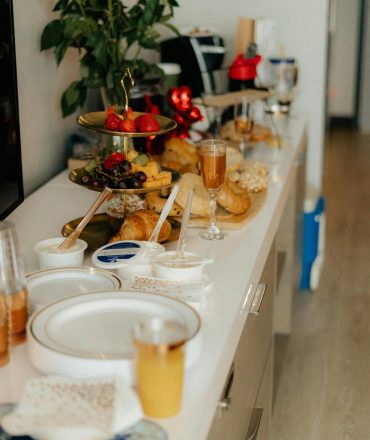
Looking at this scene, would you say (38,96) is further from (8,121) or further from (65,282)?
(65,282)

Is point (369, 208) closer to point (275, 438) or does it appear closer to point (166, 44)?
point (166, 44)

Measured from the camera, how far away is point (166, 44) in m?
2.86

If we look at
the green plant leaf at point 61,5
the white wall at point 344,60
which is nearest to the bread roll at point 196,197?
the green plant leaf at point 61,5

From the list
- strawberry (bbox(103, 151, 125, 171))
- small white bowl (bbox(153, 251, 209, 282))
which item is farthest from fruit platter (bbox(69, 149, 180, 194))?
small white bowl (bbox(153, 251, 209, 282))

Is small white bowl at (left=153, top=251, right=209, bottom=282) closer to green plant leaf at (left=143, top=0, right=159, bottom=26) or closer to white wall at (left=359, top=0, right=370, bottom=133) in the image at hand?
green plant leaf at (left=143, top=0, right=159, bottom=26)

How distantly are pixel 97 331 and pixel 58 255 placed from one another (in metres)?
0.35

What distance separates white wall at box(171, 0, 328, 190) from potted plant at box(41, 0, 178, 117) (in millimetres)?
1090

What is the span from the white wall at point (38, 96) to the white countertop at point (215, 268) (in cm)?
9

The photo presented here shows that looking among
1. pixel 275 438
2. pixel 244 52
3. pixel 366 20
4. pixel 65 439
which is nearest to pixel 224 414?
pixel 65 439

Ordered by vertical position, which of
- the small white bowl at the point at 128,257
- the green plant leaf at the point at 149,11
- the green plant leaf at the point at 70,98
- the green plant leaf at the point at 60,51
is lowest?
the small white bowl at the point at 128,257

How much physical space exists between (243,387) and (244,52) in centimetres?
191

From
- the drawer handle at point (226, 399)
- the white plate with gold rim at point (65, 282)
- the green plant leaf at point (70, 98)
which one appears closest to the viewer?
the drawer handle at point (226, 399)

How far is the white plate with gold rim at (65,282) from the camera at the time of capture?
129 cm

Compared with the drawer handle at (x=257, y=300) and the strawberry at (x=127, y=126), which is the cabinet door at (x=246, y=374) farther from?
the strawberry at (x=127, y=126)
